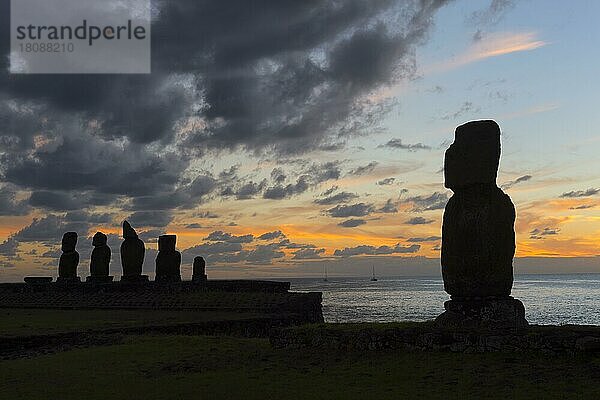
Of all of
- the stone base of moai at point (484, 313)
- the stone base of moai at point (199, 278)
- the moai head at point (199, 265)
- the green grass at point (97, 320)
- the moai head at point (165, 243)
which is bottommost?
the green grass at point (97, 320)

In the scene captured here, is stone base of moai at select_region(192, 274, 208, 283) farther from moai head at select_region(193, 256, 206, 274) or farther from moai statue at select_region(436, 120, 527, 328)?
moai statue at select_region(436, 120, 527, 328)

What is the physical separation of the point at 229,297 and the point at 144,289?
7787mm

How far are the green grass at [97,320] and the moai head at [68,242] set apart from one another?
11.9m

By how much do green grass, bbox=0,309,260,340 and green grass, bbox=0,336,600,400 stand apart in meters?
7.80

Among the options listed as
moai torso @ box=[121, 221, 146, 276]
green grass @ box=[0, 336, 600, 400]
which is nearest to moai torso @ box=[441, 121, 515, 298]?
green grass @ box=[0, 336, 600, 400]

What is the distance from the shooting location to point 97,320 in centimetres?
2936

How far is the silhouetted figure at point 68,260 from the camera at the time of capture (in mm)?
45700

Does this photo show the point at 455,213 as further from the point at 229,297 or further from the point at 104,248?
the point at 104,248

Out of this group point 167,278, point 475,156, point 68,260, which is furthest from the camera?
point 68,260

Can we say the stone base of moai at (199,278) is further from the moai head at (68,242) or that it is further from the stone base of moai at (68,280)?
the moai head at (68,242)

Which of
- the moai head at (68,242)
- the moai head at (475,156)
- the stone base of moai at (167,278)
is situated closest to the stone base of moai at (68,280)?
the moai head at (68,242)

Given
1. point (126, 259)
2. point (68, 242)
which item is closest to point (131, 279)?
point (126, 259)

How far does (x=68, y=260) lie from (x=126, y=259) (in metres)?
5.04

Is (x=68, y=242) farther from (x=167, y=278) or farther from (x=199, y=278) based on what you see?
(x=199, y=278)
